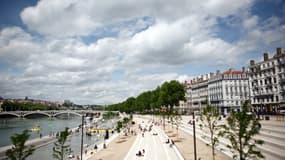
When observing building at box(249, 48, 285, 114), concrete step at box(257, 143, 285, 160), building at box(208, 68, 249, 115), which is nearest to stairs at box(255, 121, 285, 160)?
concrete step at box(257, 143, 285, 160)

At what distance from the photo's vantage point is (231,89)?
94.3 meters

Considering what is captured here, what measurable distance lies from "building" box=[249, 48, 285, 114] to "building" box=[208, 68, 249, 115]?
19418 mm

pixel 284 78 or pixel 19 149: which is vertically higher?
pixel 284 78

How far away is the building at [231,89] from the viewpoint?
303 feet

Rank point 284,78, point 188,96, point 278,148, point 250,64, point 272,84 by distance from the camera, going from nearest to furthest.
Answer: point 278,148 < point 284,78 < point 272,84 < point 250,64 < point 188,96

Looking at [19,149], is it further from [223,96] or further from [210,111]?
[223,96]

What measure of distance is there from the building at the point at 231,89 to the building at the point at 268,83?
19418 millimetres

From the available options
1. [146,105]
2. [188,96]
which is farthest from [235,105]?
[146,105]

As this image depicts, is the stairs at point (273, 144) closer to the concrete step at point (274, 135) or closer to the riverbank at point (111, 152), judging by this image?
the concrete step at point (274, 135)

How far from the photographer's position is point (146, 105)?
475 feet

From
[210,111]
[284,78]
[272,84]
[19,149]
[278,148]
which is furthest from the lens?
[272,84]

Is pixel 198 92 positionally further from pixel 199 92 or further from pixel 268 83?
pixel 268 83

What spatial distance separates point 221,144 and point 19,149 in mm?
27072

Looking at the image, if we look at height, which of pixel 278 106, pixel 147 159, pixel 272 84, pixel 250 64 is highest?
pixel 250 64
